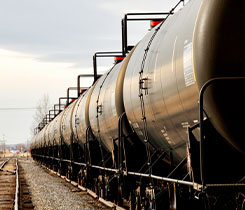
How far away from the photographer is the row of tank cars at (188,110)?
4840mm

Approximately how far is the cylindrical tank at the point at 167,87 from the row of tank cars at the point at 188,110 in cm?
1

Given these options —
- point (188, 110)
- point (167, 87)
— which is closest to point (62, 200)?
point (167, 87)

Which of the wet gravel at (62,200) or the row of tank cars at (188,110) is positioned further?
the wet gravel at (62,200)

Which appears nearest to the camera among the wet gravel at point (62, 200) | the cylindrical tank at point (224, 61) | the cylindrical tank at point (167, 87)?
the cylindrical tank at point (224, 61)

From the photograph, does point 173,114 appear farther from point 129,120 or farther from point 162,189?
point 129,120

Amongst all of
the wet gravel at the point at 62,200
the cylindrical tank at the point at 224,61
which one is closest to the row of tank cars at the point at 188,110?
the cylindrical tank at the point at 224,61

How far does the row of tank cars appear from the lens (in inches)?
191

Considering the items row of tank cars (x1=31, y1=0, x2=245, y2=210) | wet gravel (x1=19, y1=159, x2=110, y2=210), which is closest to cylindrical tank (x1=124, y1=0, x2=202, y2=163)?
row of tank cars (x1=31, y1=0, x2=245, y2=210)

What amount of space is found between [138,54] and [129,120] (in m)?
1.27

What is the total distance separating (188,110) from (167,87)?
671 mm

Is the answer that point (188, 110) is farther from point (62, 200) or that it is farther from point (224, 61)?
point (62, 200)

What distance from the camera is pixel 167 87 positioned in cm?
618

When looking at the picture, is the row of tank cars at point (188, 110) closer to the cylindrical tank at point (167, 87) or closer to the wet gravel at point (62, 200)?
the cylindrical tank at point (167, 87)

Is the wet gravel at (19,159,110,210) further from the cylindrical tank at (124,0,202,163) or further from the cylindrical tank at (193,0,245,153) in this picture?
the cylindrical tank at (193,0,245,153)
